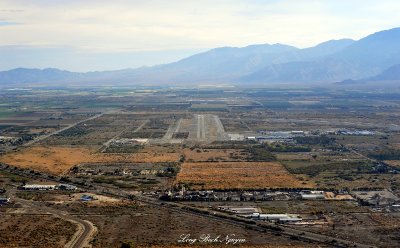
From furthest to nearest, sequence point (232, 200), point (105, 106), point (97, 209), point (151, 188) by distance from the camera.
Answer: point (105, 106)
point (151, 188)
point (232, 200)
point (97, 209)

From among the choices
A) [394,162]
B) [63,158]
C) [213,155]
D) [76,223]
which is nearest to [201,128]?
[213,155]

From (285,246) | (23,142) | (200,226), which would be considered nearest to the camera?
(285,246)

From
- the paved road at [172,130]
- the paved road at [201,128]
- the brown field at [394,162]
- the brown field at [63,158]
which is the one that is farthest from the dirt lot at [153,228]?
the paved road at [201,128]

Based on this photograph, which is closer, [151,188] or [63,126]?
[151,188]

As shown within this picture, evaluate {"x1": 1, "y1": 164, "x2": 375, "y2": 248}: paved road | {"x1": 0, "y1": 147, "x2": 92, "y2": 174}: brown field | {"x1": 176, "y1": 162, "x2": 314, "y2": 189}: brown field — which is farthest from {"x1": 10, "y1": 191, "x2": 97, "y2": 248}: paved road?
{"x1": 176, "y1": 162, "x2": 314, "y2": 189}: brown field

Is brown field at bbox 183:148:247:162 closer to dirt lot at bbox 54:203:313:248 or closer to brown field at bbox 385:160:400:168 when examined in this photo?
brown field at bbox 385:160:400:168

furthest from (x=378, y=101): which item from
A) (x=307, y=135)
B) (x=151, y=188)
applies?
(x=151, y=188)

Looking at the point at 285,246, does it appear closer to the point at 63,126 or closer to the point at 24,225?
the point at 24,225
